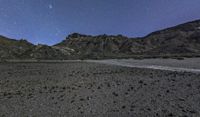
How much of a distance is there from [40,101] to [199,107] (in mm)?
6723

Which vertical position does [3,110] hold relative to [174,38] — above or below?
below

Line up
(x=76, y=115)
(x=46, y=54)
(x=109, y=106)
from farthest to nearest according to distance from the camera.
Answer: (x=46, y=54)
(x=109, y=106)
(x=76, y=115)

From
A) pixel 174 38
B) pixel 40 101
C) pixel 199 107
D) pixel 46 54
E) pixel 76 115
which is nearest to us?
pixel 76 115

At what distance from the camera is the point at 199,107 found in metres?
7.92

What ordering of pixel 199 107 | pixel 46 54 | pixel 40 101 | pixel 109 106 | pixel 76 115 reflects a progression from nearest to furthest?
pixel 76 115 → pixel 199 107 → pixel 109 106 → pixel 40 101 → pixel 46 54

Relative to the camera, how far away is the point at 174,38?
195375 mm

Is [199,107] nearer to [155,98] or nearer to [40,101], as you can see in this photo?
[155,98]

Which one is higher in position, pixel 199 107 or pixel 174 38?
pixel 174 38

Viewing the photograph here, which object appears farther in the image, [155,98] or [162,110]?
[155,98]

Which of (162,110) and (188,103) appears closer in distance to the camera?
(162,110)

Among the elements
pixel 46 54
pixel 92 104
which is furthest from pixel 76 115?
pixel 46 54

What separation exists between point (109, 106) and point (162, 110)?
6.87 ft

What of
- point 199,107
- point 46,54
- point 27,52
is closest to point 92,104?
point 199,107

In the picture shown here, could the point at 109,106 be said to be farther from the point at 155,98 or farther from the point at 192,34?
the point at 192,34
